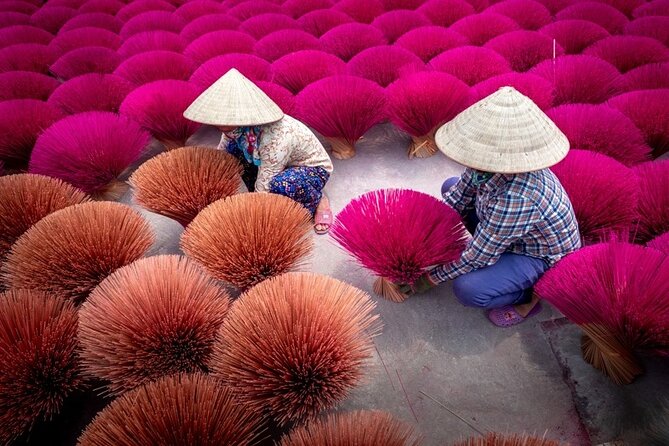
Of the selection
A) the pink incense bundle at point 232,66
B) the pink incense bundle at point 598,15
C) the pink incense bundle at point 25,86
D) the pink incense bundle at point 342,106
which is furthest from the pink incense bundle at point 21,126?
the pink incense bundle at point 598,15

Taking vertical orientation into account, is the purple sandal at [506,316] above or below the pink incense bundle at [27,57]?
below

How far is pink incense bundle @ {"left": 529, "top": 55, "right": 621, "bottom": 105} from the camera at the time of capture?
1.58m

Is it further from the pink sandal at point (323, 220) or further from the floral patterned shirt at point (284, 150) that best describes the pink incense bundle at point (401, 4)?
the pink sandal at point (323, 220)

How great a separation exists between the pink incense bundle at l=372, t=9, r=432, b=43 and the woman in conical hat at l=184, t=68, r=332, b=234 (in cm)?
104

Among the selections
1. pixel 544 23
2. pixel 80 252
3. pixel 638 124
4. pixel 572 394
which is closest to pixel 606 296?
pixel 572 394

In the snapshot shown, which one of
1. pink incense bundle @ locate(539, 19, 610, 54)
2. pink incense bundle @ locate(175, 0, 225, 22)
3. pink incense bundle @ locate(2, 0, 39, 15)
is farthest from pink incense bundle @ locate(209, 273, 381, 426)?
pink incense bundle @ locate(2, 0, 39, 15)

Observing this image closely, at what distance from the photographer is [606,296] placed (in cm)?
84

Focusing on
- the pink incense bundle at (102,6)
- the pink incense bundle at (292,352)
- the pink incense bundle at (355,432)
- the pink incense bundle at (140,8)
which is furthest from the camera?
the pink incense bundle at (102,6)

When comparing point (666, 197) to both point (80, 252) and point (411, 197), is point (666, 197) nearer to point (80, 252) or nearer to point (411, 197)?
point (411, 197)

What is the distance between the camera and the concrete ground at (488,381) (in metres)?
0.91

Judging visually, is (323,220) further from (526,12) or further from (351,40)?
(526,12)

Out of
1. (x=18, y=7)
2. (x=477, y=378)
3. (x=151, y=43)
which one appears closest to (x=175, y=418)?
(x=477, y=378)

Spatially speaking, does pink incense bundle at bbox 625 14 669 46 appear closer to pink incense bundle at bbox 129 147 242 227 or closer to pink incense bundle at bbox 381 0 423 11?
pink incense bundle at bbox 381 0 423 11

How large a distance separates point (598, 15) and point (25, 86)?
8.50ft
